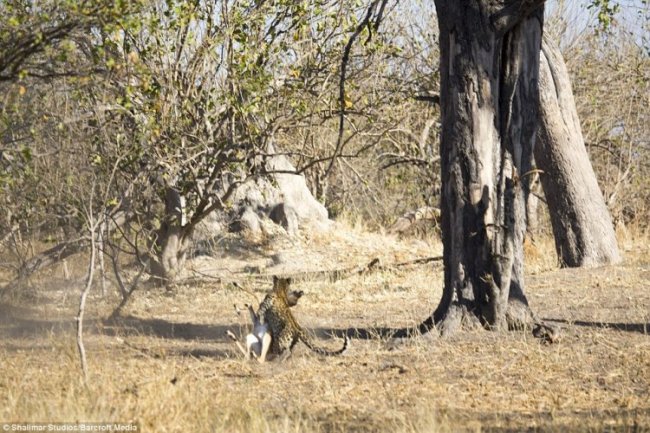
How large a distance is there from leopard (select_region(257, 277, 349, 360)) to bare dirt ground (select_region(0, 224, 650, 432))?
14 cm

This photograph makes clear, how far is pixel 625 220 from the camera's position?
69.5 ft

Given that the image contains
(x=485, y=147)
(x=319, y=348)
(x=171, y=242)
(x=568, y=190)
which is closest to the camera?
(x=319, y=348)

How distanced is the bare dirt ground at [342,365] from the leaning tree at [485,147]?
0.43 meters

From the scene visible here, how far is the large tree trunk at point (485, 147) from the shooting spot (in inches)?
387

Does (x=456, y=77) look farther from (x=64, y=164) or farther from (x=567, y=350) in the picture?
(x=64, y=164)

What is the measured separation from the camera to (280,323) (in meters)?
9.15

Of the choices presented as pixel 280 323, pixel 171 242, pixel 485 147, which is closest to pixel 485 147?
pixel 485 147

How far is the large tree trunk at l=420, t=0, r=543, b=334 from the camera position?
9.82m

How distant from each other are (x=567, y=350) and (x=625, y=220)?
40.5 feet

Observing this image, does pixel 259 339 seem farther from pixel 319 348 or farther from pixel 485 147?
pixel 485 147

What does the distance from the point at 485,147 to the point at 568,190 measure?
5603mm

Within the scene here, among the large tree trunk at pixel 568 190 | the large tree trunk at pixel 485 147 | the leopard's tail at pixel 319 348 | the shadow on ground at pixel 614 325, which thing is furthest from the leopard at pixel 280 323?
the large tree trunk at pixel 568 190

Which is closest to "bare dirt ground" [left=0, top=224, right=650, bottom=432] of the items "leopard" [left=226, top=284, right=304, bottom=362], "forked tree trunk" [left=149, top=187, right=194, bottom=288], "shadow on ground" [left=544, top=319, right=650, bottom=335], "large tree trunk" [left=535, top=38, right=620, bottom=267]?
"shadow on ground" [left=544, top=319, right=650, bottom=335]

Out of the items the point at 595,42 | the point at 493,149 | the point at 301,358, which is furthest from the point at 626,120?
the point at 301,358
